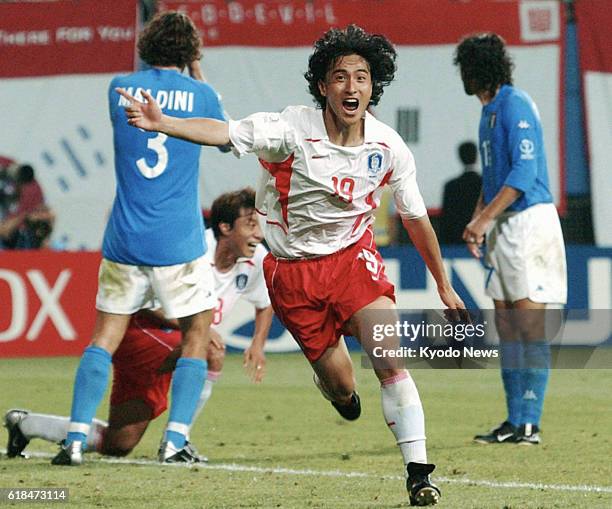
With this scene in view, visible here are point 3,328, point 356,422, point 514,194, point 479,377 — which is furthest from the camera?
point 3,328

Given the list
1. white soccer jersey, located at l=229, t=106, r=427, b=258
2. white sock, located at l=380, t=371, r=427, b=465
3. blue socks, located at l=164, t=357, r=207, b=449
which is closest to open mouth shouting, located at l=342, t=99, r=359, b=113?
white soccer jersey, located at l=229, t=106, r=427, b=258

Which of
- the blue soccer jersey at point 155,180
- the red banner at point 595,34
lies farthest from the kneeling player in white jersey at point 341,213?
the red banner at point 595,34

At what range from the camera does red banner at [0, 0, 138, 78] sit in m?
15.7

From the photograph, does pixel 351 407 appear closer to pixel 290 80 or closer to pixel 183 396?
pixel 183 396

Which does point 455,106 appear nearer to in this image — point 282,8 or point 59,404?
point 282,8

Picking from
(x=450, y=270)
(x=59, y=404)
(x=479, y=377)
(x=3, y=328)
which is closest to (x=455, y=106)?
(x=450, y=270)

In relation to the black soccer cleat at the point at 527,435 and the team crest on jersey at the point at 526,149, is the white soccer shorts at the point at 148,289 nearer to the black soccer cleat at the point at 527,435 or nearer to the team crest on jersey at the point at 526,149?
the black soccer cleat at the point at 527,435

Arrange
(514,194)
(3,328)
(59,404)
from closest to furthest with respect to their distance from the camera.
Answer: (514,194)
(59,404)
(3,328)

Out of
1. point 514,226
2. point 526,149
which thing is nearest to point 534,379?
point 514,226

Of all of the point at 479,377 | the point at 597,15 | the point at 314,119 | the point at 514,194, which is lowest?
the point at 479,377

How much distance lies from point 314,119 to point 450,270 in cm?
775

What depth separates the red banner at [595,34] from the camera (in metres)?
15.5

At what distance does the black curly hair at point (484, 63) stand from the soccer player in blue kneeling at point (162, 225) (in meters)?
1.67

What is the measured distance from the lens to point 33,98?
15.8m
